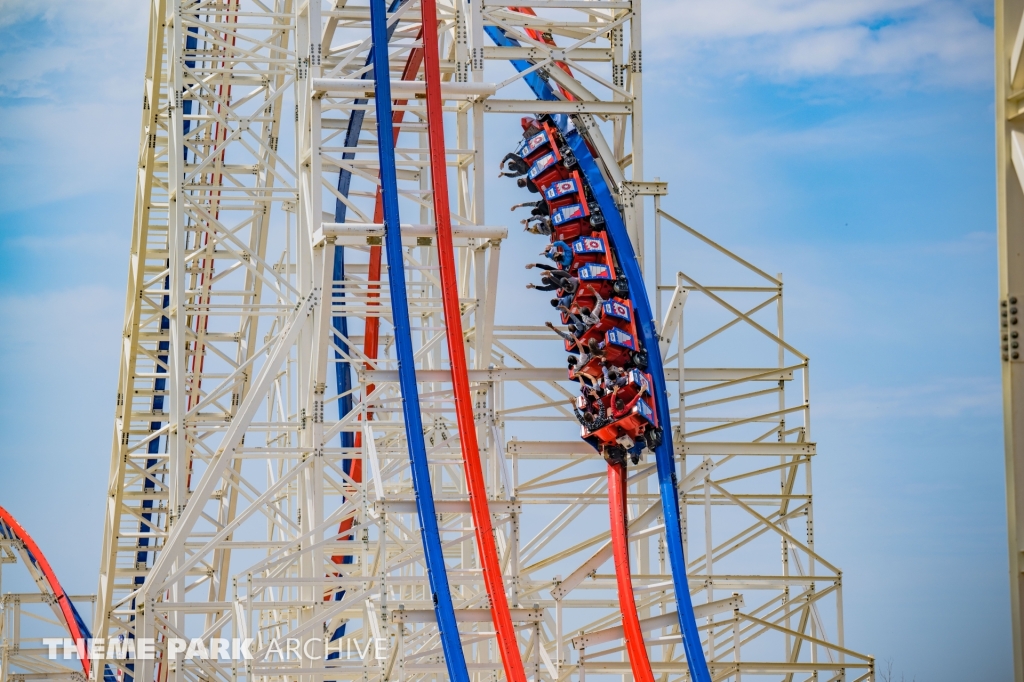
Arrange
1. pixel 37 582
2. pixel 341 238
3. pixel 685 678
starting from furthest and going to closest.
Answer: pixel 37 582
pixel 685 678
pixel 341 238

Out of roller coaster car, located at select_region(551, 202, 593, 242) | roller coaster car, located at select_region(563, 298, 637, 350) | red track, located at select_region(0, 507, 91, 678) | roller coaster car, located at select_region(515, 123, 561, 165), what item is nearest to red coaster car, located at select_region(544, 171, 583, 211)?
roller coaster car, located at select_region(551, 202, 593, 242)

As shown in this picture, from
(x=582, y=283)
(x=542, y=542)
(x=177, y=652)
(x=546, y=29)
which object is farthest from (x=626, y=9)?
(x=177, y=652)

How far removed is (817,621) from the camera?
19.4m

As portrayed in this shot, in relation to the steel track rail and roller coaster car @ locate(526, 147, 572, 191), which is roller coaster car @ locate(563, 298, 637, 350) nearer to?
the steel track rail

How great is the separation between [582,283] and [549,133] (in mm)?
1913

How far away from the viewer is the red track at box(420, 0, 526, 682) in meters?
17.0

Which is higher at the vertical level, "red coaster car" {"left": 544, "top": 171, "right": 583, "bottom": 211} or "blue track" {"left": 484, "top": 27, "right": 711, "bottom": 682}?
"red coaster car" {"left": 544, "top": 171, "right": 583, "bottom": 211}

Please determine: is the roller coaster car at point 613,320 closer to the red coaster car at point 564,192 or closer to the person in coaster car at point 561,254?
the person in coaster car at point 561,254

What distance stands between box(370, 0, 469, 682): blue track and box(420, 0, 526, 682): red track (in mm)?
447

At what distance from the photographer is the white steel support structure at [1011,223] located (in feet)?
35.7

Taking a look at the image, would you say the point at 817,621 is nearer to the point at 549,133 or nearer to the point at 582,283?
the point at 582,283

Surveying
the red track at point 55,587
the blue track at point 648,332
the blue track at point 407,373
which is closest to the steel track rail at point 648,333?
the blue track at point 648,332

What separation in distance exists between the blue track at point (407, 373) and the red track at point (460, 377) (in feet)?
1.47

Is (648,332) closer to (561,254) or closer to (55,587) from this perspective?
(561,254)
